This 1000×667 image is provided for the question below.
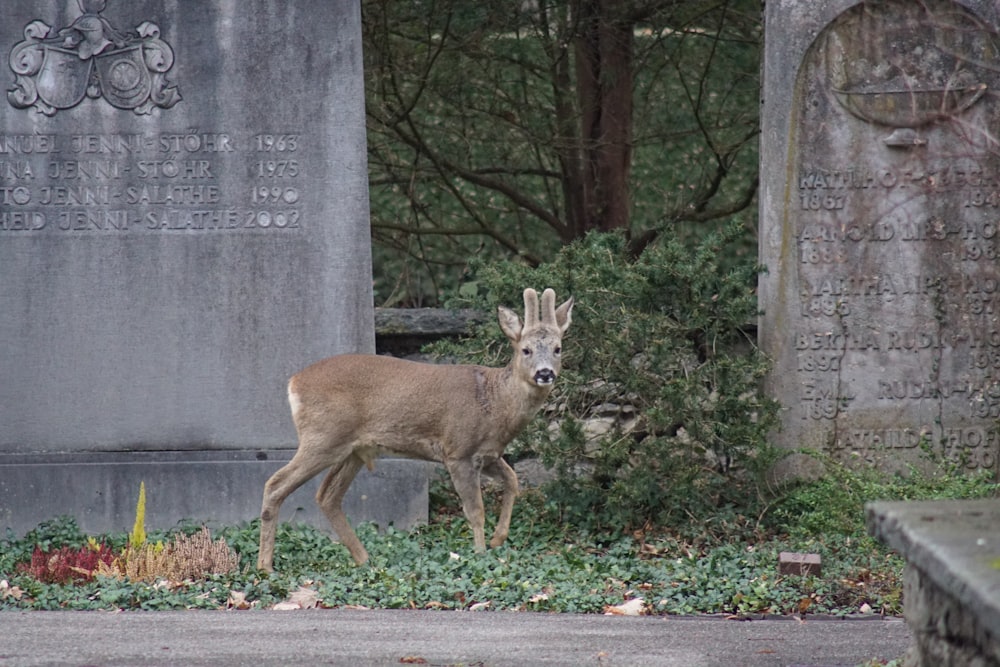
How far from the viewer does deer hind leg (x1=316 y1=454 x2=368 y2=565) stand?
8703 mm

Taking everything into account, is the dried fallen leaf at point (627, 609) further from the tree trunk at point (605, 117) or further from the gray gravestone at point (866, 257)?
the tree trunk at point (605, 117)

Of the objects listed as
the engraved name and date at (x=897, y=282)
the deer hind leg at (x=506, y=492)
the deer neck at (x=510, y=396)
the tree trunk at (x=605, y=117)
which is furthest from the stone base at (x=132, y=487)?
the tree trunk at (x=605, y=117)

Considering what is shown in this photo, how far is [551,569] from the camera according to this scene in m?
8.14

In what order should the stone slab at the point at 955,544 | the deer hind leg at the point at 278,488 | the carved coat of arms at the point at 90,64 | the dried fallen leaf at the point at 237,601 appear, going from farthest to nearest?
1. the carved coat of arms at the point at 90,64
2. the deer hind leg at the point at 278,488
3. the dried fallen leaf at the point at 237,601
4. the stone slab at the point at 955,544

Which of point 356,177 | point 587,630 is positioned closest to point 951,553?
point 587,630

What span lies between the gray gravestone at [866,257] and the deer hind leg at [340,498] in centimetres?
309

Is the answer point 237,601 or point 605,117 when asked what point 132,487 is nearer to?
point 237,601

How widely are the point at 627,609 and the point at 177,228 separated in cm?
431

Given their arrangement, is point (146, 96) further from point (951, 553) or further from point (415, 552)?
point (951, 553)

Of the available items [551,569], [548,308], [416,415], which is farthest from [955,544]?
[416,415]

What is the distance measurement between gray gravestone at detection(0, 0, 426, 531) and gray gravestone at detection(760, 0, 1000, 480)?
9.57 feet

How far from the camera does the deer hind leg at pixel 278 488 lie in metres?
8.42

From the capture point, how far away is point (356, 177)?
9.73m

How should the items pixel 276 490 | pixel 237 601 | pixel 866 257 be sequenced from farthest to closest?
pixel 866 257 → pixel 276 490 → pixel 237 601
